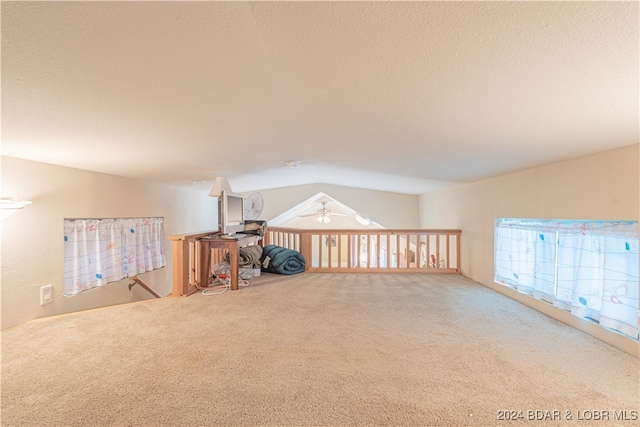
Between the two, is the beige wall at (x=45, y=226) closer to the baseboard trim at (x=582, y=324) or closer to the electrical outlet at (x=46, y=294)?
the electrical outlet at (x=46, y=294)

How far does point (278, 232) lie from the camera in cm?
498

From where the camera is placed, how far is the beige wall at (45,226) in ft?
6.68

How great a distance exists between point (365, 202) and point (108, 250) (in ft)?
15.8

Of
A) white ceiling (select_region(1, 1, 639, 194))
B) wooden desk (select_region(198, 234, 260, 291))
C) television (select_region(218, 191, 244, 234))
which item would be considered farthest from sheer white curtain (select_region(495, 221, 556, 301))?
television (select_region(218, 191, 244, 234))

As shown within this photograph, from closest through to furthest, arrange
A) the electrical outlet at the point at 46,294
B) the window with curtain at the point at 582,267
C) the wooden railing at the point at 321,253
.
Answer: the window with curtain at the point at 582,267
the electrical outlet at the point at 46,294
the wooden railing at the point at 321,253

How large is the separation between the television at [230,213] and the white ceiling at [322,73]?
1211 mm

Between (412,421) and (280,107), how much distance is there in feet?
5.83

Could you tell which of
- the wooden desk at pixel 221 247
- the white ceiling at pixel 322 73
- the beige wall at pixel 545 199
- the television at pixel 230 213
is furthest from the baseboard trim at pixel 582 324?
the television at pixel 230 213

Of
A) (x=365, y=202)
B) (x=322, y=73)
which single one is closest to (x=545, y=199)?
(x=322, y=73)

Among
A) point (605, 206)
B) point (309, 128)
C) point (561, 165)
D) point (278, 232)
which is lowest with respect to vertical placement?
point (278, 232)

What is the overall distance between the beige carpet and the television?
98 centimetres

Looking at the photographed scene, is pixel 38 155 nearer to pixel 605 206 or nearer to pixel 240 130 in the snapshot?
pixel 240 130

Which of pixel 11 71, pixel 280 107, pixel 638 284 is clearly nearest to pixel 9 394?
pixel 11 71

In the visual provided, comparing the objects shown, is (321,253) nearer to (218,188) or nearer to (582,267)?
(218,188)
